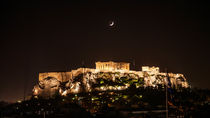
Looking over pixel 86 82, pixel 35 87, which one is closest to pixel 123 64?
pixel 86 82

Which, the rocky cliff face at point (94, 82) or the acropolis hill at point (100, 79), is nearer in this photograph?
the rocky cliff face at point (94, 82)

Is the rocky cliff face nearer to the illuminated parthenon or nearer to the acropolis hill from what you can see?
the acropolis hill

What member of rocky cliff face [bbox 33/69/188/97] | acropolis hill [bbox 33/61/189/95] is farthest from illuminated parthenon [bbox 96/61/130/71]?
rocky cliff face [bbox 33/69/188/97]

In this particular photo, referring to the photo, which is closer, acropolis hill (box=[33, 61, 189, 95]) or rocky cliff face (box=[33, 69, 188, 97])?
rocky cliff face (box=[33, 69, 188, 97])

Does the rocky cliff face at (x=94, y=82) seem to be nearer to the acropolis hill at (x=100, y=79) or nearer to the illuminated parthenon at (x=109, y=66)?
the acropolis hill at (x=100, y=79)

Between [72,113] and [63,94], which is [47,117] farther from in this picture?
[63,94]

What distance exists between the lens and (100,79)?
83062 mm

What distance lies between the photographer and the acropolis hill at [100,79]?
3164 inches

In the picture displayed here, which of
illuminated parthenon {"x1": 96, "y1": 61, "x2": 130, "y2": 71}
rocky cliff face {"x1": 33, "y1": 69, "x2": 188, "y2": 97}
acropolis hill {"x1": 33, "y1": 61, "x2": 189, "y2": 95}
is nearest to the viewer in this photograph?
rocky cliff face {"x1": 33, "y1": 69, "x2": 188, "y2": 97}

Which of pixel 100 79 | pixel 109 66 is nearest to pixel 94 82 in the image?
pixel 100 79

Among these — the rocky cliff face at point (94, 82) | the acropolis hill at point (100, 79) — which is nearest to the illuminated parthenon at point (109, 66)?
the acropolis hill at point (100, 79)

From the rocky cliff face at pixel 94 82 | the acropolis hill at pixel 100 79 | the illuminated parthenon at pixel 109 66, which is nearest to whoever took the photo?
the rocky cliff face at pixel 94 82

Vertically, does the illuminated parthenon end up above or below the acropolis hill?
above

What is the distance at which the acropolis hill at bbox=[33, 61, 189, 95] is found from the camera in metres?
80.4
